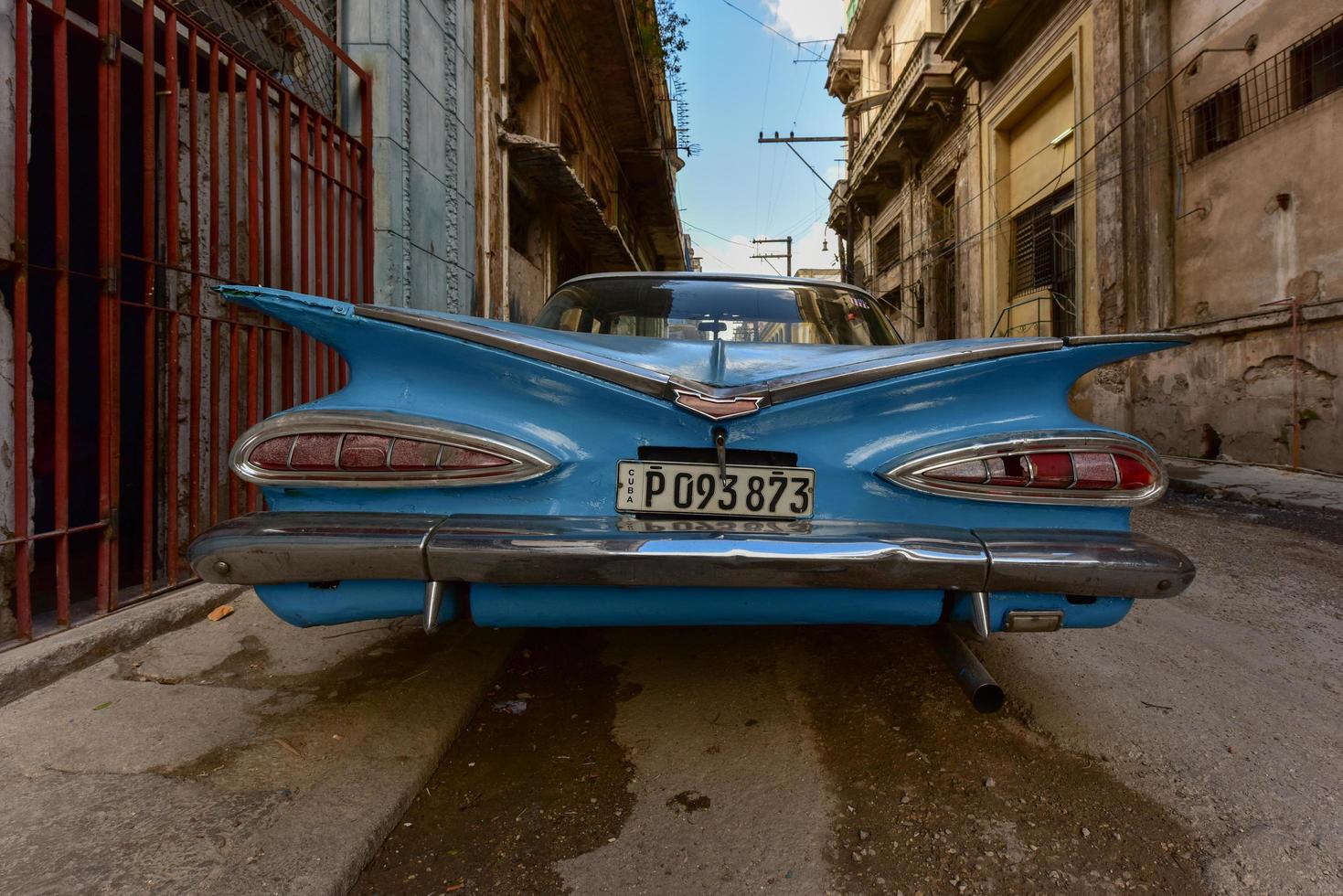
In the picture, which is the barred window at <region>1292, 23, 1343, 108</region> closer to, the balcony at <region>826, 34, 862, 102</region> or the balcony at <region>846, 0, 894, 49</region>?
the balcony at <region>846, 0, 894, 49</region>

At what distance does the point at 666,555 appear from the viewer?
52.8 inches

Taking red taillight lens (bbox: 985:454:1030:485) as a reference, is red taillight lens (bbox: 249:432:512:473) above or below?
above

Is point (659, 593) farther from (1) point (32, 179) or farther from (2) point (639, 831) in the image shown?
(1) point (32, 179)

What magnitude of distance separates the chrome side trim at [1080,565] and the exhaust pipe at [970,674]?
264 millimetres

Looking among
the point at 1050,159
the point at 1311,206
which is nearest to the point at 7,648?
the point at 1311,206

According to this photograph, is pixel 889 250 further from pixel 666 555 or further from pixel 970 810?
pixel 666 555

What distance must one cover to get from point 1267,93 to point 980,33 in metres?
5.89

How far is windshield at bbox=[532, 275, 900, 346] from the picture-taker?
104 inches

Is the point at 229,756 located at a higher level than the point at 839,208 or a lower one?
lower

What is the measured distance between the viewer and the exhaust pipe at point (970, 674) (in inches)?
58.7

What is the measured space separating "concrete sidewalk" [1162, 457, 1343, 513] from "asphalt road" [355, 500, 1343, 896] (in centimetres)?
343

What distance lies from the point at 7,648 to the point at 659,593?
83.0 inches

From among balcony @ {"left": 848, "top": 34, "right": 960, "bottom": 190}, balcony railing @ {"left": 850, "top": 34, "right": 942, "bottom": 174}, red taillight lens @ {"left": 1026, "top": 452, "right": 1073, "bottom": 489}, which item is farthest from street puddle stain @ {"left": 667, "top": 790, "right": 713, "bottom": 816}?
balcony @ {"left": 848, "top": 34, "right": 960, "bottom": 190}

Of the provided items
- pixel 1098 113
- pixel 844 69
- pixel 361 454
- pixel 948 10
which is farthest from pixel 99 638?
pixel 844 69
